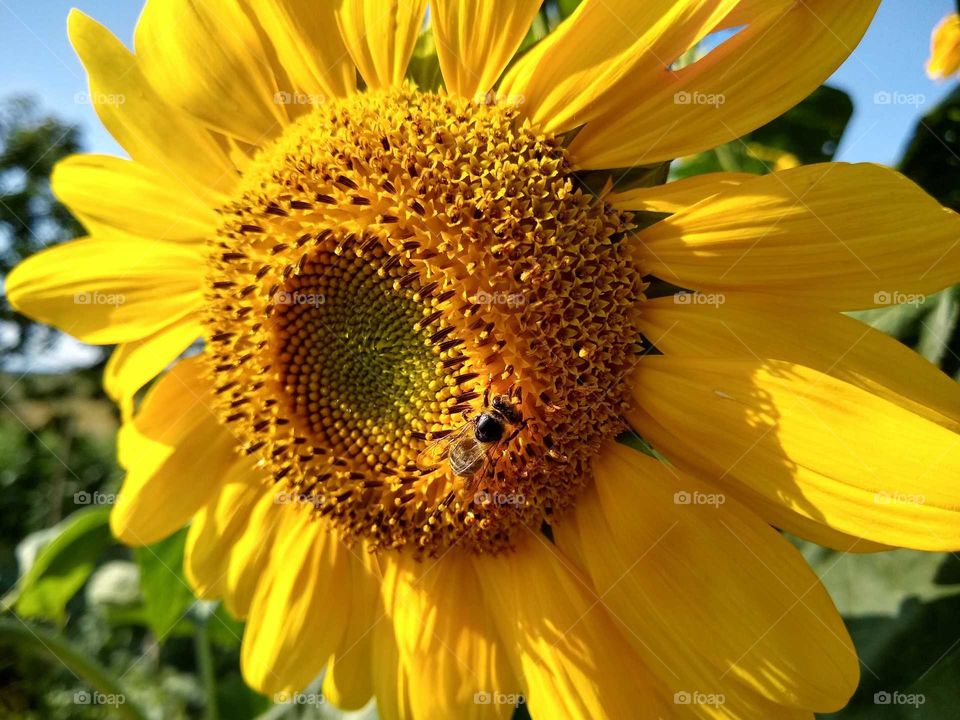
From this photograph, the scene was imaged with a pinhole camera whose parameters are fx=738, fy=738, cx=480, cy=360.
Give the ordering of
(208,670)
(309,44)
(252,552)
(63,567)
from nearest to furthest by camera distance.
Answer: (309,44)
(252,552)
(63,567)
(208,670)

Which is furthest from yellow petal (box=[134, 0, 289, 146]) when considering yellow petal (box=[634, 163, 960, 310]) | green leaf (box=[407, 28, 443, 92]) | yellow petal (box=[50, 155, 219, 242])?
yellow petal (box=[634, 163, 960, 310])

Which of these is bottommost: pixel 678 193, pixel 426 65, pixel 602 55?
pixel 678 193

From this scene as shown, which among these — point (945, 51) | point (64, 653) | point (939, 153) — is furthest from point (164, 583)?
point (945, 51)

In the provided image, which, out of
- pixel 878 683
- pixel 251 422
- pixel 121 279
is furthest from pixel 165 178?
pixel 878 683

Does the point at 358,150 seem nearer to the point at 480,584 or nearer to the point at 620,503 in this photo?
the point at 620,503

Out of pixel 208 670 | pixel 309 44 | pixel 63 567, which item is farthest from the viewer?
pixel 208 670

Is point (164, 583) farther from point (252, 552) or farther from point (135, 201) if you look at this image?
point (135, 201)
